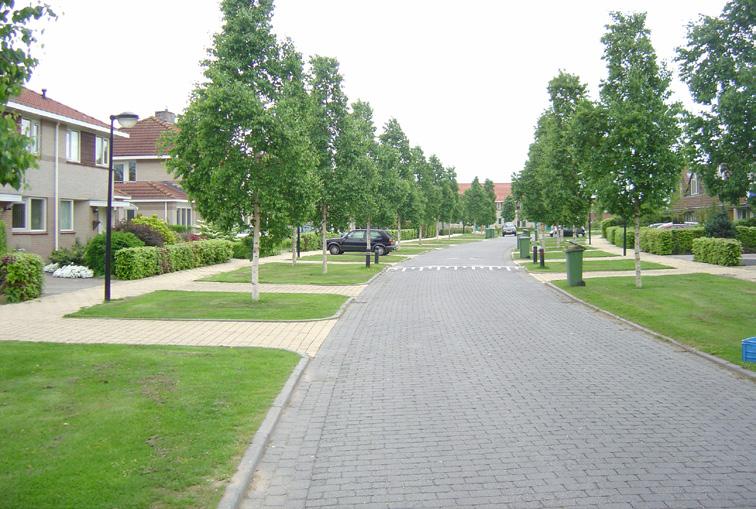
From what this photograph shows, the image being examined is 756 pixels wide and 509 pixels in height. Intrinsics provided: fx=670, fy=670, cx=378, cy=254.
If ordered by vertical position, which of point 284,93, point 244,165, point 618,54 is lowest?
point 244,165

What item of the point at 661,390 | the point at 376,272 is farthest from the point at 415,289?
the point at 661,390

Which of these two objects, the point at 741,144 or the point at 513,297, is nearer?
the point at 741,144

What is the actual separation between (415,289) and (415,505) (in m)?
16.4

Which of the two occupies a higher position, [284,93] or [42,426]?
[284,93]

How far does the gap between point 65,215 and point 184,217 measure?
14531mm

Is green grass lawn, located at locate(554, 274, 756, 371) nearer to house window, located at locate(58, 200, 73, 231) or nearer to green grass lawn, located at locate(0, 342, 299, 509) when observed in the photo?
green grass lawn, located at locate(0, 342, 299, 509)

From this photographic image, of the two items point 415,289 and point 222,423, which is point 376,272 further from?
point 222,423

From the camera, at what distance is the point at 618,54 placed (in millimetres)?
19156

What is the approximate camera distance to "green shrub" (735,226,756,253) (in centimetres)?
3578

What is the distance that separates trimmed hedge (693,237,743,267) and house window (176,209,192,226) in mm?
28459

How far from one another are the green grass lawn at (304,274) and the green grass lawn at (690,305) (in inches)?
299

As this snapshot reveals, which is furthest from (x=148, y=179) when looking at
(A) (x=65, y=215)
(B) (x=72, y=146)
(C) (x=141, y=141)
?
(A) (x=65, y=215)

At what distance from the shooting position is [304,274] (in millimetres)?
26078

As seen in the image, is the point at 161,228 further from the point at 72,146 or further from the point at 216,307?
the point at 216,307
